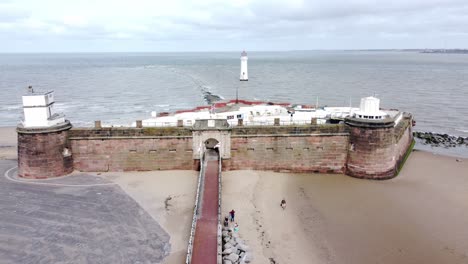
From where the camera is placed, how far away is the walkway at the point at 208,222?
1722 cm

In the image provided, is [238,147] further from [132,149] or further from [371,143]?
[371,143]

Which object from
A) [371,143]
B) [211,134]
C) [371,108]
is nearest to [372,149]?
[371,143]

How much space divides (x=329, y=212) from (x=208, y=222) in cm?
889

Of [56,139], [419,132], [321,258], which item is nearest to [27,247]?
[56,139]

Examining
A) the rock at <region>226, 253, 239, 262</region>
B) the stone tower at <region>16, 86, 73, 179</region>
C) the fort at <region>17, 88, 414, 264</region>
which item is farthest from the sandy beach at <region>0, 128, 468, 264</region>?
the stone tower at <region>16, 86, 73, 179</region>

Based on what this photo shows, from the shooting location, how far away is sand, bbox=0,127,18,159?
3666 cm

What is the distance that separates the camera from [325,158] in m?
30.9

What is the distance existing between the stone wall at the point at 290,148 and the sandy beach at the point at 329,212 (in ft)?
2.84

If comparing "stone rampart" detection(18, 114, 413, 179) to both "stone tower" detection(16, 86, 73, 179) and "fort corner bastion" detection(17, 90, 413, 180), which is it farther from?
"stone tower" detection(16, 86, 73, 179)

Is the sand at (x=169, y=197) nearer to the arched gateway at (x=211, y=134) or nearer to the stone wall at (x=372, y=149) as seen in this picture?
the arched gateway at (x=211, y=134)

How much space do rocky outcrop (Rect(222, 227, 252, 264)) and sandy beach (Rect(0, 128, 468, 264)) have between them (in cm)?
57

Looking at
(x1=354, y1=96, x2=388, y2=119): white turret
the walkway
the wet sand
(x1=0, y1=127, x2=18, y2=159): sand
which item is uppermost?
(x1=354, y1=96, x2=388, y2=119): white turret

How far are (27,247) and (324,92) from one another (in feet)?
242

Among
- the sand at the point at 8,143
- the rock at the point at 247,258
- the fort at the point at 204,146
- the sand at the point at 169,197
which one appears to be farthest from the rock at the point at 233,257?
the sand at the point at 8,143
